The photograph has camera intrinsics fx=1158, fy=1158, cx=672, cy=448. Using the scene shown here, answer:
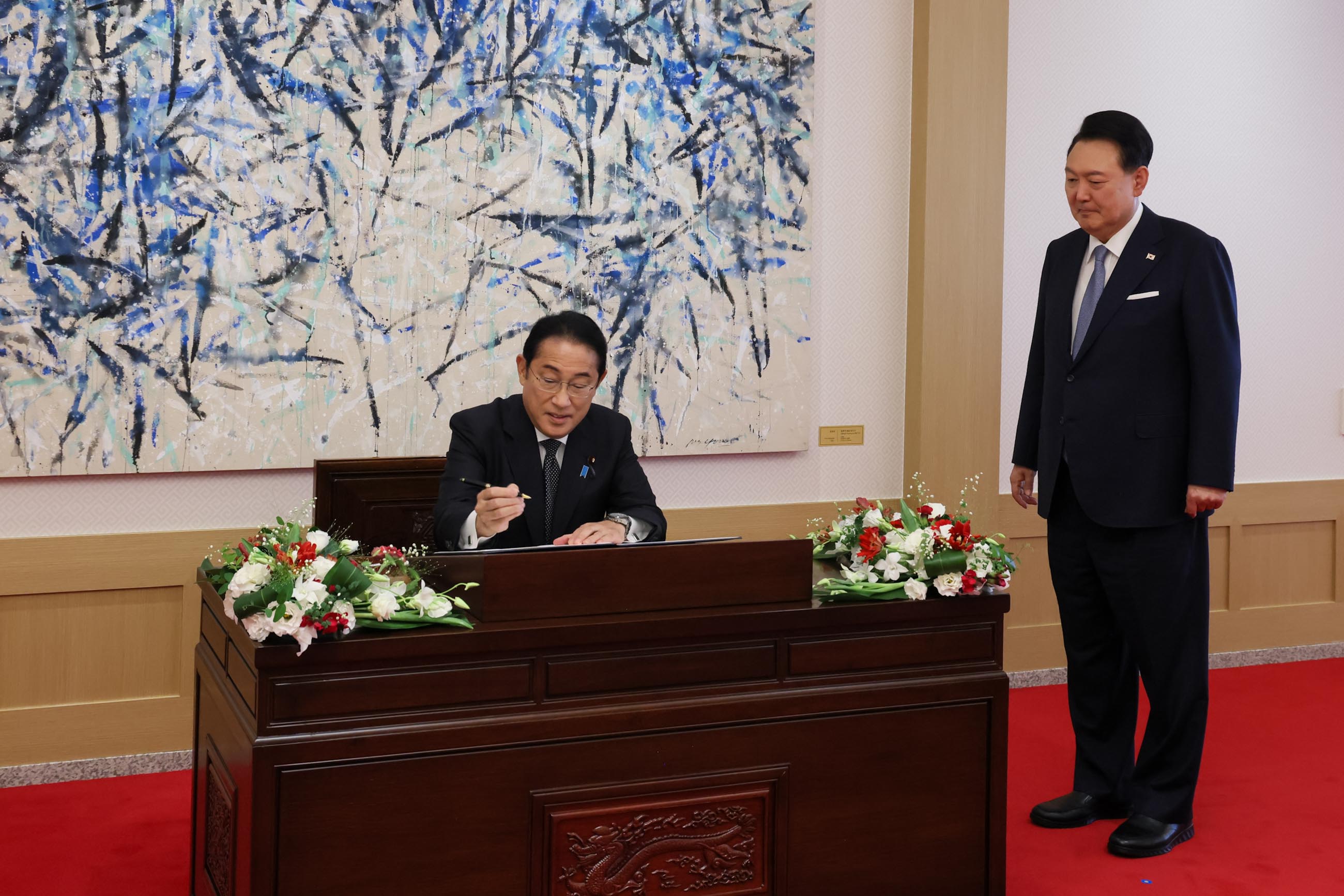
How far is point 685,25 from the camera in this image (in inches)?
171

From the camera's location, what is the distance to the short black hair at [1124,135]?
10.4 feet

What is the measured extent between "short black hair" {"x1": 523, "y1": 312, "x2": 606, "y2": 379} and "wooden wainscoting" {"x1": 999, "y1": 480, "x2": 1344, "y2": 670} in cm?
283

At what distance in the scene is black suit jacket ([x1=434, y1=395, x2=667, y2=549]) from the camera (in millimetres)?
3076

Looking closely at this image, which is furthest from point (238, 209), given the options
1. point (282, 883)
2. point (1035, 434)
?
point (1035, 434)

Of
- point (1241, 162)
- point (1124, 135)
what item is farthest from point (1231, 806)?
point (1241, 162)

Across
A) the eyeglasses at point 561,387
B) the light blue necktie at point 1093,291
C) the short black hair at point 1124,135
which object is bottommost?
the eyeglasses at point 561,387

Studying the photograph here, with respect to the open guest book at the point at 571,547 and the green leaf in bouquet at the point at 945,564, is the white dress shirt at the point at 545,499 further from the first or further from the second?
the green leaf in bouquet at the point at 945,564

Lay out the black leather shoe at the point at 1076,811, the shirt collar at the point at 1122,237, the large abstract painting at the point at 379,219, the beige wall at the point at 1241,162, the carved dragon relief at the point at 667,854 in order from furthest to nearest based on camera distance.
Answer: the beige wall at the point at 1241,162 < the large abstract painting at the point at 379,219 < the black leather shoe at the point at 1076,811 < the shirt collar at the point at 1122,237 < the carved dragon relief at the point at 667,854

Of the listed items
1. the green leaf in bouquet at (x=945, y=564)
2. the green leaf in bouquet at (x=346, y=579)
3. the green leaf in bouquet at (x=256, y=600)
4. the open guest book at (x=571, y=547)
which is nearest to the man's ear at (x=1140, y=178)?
the green leaf in bouquet at (x=945, y=564)

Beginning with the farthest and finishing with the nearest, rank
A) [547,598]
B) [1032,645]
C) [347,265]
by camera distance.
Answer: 1. [1032,645]
2. [347,265]
3. [547,598]

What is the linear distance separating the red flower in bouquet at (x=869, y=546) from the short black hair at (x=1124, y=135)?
1.34 m

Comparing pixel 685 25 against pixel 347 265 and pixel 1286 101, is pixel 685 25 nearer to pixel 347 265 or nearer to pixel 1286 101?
pixel 347 265

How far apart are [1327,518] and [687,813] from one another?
14.7 feet

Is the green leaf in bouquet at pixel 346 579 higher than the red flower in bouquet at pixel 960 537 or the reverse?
the reverse
